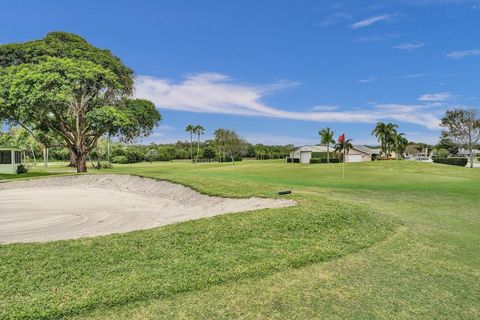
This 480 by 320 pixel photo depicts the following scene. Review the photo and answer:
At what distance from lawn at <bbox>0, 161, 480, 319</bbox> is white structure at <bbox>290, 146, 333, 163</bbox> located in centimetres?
7265

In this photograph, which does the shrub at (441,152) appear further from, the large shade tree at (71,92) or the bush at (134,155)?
the large shade tree at (71,92)

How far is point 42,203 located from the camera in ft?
56.9

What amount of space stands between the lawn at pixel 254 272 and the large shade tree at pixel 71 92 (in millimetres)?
26950

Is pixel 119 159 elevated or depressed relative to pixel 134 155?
depressed

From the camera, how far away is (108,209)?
15406 millimetres

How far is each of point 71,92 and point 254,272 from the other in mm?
30902

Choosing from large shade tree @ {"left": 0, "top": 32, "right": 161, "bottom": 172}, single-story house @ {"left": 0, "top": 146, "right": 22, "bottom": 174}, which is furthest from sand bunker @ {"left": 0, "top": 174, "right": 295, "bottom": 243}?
single-story house @ {"left": 0, "top": 146, "right": 22, "bottom": 174}

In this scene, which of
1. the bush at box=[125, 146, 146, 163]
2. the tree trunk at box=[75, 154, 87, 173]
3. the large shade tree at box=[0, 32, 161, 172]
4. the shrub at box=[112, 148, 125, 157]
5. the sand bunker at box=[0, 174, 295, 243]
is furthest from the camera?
the shrub at box=[112, 148, 125, 157]

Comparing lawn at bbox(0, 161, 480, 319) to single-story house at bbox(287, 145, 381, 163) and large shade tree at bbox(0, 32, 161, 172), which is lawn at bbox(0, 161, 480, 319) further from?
single-story house at bbox(287, 145, 381, 163)

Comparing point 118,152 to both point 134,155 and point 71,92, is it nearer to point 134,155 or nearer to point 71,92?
point 134,155

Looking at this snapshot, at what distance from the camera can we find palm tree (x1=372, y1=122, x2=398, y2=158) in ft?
295

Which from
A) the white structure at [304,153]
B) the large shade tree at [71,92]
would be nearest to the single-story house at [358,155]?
the white structure at [304,153]

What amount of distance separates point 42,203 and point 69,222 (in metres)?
6.02

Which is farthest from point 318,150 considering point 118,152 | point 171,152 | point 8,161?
point 8,161
